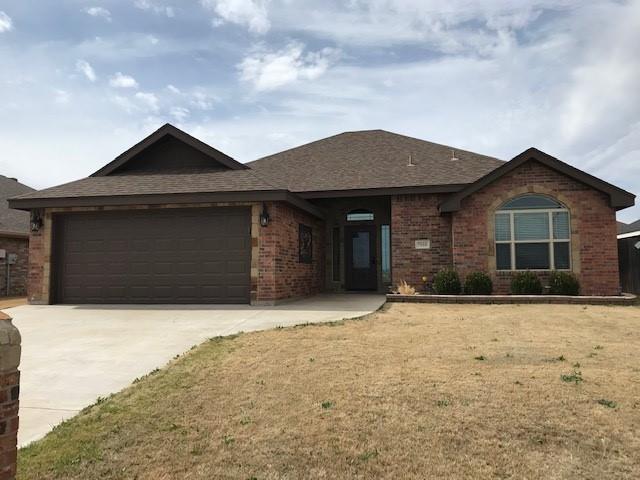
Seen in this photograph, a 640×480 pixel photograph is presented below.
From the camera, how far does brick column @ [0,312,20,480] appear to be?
243 cm

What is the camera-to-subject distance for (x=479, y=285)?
12156mm

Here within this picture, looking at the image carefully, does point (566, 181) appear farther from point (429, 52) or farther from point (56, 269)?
point (56, 269)

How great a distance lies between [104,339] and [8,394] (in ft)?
17.9

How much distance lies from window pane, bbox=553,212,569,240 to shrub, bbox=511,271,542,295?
1.35 metres

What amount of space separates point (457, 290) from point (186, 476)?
10.3m

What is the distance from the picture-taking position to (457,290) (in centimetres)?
1231

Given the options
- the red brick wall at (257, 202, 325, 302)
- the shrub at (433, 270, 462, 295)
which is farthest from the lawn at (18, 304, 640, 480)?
the shrub at (433, 270, 462, 295)

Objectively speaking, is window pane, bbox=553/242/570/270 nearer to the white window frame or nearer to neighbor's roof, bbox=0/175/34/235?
the white window frame

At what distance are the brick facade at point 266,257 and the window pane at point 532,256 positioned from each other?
20.1ft

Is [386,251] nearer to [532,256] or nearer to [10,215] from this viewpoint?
[532,256]

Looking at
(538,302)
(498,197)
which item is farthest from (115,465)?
A: (498,197)

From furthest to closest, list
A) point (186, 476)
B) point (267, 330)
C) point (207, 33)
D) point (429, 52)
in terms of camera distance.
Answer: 1. point (429, 52)
2. point (207, 33)
3. point (267, 330)
4. point (186, 476)

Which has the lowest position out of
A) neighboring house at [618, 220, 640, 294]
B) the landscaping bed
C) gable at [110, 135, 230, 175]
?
the landscaping bed

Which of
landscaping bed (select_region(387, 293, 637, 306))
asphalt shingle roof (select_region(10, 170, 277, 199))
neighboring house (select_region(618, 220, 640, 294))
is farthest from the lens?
neighboring house (select_region(618, 220, 640, 294))
